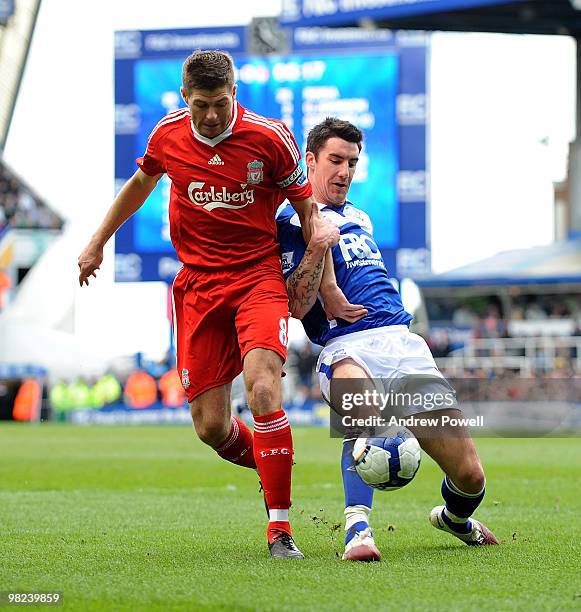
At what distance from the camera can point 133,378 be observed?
31406 millimetres

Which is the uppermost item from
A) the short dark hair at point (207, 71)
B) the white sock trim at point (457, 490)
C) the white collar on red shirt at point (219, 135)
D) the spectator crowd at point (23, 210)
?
the spectator crowd at point (23, 210)

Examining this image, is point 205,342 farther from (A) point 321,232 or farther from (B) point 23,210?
(B) point 23,210

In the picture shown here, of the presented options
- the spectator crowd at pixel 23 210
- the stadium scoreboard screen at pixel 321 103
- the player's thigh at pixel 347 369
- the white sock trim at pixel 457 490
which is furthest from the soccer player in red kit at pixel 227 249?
the spectator crowd at pixel 23 210

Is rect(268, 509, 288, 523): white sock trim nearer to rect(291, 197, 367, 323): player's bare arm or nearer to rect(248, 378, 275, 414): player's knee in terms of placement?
rect(248, 378, 275, 414): player's knee

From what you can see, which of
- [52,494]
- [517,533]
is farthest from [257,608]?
[52,494]

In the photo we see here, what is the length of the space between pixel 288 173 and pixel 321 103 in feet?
63.8

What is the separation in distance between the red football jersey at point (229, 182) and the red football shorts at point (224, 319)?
0.09 metres

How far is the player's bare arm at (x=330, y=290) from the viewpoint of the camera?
5.86 m

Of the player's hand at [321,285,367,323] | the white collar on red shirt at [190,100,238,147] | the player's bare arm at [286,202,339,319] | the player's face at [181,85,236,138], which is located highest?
the player's face at [181,85,236,138]

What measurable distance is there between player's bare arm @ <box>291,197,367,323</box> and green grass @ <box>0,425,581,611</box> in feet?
3.56

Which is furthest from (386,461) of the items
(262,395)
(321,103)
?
(321,103)

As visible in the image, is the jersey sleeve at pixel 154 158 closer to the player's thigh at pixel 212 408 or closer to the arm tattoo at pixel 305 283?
the arm tattoo at pixel 305 283

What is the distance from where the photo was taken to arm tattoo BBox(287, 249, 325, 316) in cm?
583

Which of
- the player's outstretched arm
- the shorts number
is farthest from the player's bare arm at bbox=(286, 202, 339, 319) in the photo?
the player's outstretched arm
